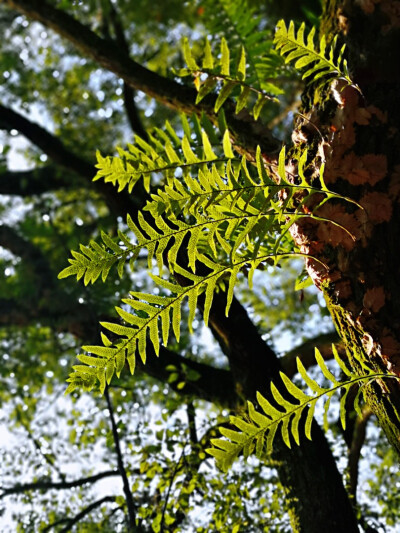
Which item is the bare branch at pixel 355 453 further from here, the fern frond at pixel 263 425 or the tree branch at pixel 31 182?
the tree branch at pixel 31 182

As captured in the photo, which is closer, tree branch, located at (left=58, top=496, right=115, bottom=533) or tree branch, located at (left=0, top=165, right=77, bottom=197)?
tree branch, located at (left=58, top=496, right=115, bottom=533)

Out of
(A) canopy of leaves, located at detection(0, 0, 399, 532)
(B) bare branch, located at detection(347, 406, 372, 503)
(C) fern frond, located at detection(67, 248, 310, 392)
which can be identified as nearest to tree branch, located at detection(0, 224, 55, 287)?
(A) canopy of leaves, located at detection(0, 0, 399, 532)

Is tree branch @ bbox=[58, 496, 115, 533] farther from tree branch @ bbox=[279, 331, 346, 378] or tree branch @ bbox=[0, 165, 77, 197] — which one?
tree branch @ bbox=[0, 165, 77, 197]

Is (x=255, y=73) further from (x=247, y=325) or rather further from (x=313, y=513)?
(x=313, y=513)

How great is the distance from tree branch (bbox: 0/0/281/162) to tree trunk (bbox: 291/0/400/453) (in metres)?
0.38

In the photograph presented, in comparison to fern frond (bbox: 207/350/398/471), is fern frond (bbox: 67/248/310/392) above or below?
above

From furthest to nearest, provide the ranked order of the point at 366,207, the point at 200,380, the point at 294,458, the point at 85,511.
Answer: the point at 85,511 < the point at 200,380 < the point at 294,458 < the point at 366,207

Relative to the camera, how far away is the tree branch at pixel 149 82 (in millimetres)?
1396

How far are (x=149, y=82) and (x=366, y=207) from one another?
1122 millimetres

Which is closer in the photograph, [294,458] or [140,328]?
[140,328]

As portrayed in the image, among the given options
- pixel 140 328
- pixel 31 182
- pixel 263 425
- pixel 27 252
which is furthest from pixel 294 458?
pixel 31 182

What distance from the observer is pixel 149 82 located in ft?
5.79

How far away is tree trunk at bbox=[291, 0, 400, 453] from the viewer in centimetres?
85

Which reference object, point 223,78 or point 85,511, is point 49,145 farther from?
point 223,78
